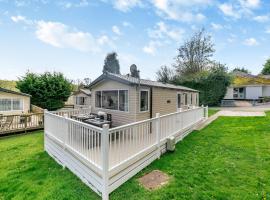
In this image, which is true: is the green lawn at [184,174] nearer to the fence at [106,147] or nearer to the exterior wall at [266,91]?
the fence at [106,147]

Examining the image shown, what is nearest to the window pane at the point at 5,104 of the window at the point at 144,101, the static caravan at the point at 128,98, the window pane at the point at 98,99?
the static caravan at the point at 128,98

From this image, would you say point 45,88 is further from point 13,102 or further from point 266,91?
point 266,91

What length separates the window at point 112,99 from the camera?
912 cm

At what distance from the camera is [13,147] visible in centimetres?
815

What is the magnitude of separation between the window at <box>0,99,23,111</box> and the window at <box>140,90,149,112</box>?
13.6 metres

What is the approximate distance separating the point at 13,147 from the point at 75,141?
4933 mm

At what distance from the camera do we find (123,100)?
9172mm

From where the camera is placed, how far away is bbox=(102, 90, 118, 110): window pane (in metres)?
9.64

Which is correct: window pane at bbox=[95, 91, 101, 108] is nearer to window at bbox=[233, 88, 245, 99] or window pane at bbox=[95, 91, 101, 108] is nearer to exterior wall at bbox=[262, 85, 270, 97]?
window at bbox=[233, 88, 245, 99]

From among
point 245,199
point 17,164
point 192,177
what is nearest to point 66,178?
point 17,164

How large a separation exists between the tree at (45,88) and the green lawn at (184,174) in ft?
39.3

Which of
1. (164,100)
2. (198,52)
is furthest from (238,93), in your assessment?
(164,100)

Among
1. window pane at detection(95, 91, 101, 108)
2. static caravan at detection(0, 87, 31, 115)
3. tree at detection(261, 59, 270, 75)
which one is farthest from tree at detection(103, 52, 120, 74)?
tree at detection(261, 59, 270, 75)

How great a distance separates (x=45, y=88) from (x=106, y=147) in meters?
17.4
